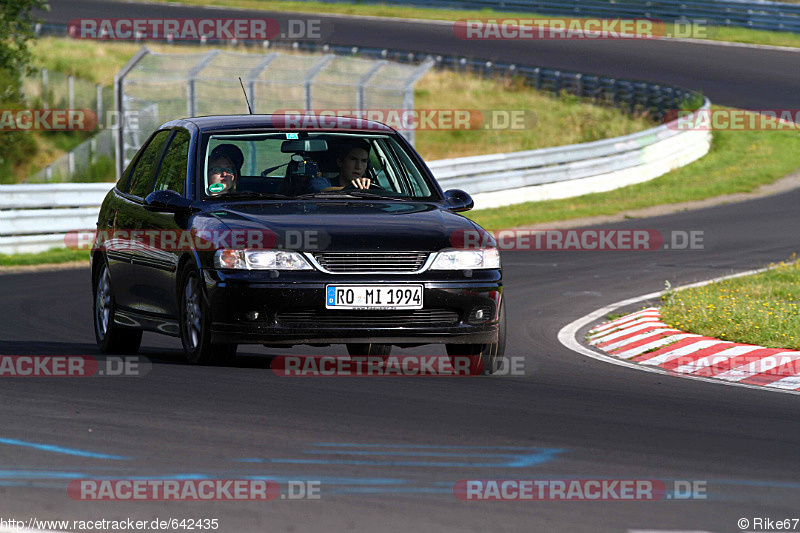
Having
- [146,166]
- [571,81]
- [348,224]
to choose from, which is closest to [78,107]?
[571,81]

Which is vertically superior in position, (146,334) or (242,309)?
(242,309)

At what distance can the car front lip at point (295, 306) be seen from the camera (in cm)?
862

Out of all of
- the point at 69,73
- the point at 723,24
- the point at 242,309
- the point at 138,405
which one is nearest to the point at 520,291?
the point at 242,309

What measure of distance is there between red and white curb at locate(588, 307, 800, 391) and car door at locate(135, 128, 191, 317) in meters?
3.48

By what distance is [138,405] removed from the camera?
7.82 m

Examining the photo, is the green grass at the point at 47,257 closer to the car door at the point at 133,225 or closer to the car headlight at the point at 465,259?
the car door at the point at 133,225

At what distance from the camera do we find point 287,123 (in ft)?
32.9

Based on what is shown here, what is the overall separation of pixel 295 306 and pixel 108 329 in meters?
2.45

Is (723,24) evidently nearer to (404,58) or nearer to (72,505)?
(404,58)

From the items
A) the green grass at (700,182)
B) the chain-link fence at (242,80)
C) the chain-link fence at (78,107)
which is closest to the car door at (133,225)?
the green grass at (700,182)

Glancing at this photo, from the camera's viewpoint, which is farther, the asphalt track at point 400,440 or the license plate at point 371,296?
the license plate at point 371,296

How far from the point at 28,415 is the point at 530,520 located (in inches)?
126

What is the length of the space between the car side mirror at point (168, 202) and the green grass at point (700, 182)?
13087mm

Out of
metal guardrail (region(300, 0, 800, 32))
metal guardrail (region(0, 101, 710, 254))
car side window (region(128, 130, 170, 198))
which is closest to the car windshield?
car side window (region(128, 130, 170, 198))
